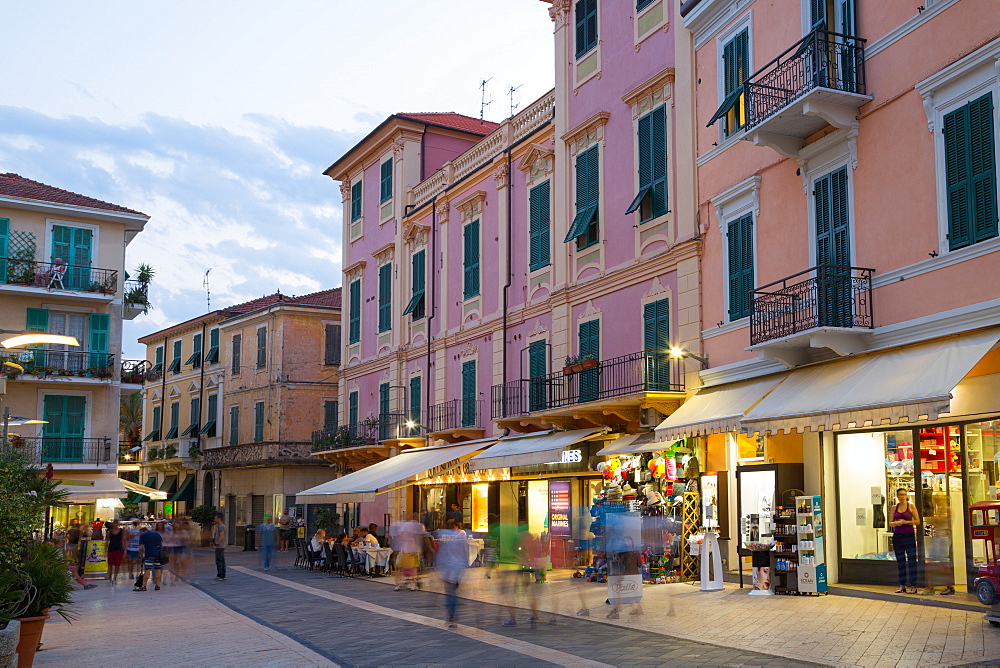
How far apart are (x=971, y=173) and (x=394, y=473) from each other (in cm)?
1577

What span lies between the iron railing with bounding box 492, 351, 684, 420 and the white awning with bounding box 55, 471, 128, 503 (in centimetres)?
1554

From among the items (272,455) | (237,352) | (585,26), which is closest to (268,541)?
(272,455)

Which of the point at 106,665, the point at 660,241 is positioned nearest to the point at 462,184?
the point at 660,241

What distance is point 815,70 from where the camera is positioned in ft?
49.3

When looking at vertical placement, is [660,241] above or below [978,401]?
above

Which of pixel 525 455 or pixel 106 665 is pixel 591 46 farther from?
pixel 106 665

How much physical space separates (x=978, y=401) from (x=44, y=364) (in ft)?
102

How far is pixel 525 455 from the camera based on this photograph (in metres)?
21.3

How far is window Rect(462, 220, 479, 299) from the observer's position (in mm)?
28000

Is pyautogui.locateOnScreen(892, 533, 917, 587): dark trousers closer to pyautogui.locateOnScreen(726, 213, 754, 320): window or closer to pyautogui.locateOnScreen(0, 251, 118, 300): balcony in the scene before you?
pyautogui.locateOnScreen(726, 213, 754, 320): window

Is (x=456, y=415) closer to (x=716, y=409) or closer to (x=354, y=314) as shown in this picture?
(x=354, y=314)

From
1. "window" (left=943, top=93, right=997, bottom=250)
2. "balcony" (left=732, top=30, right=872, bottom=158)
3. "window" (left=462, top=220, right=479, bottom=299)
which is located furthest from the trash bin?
"window" (left=943, top=93, right=997, bottom=250)

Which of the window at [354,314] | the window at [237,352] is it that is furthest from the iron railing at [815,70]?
the window at [237,352]

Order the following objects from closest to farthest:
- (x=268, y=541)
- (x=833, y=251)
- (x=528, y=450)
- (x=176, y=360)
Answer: (x=833, y=251), (x=528, y=450), (x=268, y=541), (x=176, y=360)
